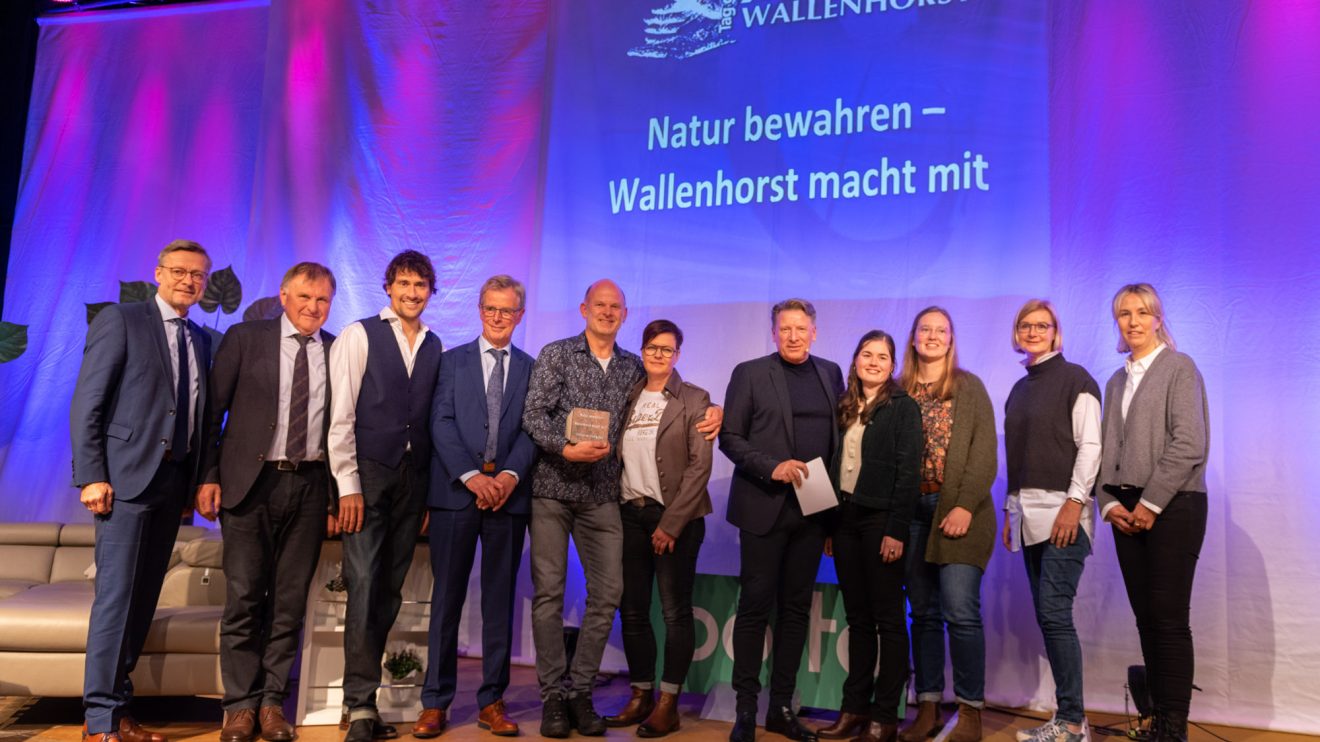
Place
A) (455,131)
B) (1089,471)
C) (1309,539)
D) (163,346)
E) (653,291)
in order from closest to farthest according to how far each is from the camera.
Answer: (163,346) < (1089,471) < (1309,539) < (653,291) < (455,131)

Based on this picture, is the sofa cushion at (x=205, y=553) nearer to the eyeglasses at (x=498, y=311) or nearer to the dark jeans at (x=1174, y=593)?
the eyeglasses at (x=498, y=311)

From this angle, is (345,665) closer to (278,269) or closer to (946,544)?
(946,544)

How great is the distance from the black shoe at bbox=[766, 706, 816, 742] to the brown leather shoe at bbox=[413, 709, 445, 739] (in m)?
1.20

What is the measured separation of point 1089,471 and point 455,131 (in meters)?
3.87

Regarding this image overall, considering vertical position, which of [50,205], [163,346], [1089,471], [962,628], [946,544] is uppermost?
[50,205]

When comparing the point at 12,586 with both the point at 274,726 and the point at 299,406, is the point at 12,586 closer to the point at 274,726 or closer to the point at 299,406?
the point at 274,726

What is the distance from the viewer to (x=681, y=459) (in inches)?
145

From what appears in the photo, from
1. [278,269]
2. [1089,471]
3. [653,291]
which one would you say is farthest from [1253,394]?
[278,269]

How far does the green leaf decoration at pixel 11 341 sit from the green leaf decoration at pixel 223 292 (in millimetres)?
1235

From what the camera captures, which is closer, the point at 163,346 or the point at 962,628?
the point at 163,346

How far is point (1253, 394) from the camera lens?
4.14 m

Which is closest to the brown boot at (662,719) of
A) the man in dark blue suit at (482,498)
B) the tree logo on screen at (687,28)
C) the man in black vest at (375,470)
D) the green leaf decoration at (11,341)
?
the man in dark blue suit at (482,498)

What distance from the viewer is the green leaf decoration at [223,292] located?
5465 millimetres

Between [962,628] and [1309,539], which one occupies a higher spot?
[1309,539]
